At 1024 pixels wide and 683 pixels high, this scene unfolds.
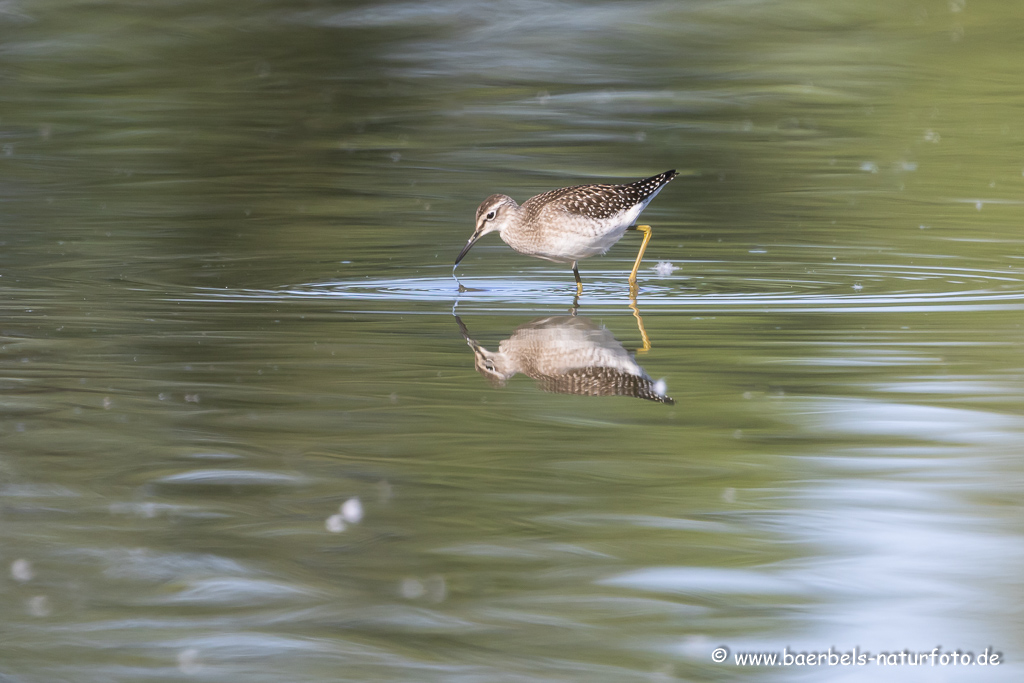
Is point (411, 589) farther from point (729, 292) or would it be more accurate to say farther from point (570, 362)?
point (729, 292)

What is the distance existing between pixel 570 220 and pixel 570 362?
264 cm

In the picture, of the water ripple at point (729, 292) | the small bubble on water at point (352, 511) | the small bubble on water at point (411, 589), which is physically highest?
the small bubble on water at point (411, 589)

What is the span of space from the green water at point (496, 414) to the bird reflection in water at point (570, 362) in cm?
3

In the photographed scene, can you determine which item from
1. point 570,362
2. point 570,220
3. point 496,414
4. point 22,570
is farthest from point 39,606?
point 570,220

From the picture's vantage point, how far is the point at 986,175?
15.0 metres

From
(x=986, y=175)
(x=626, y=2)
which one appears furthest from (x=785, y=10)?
(x=986, y=175)

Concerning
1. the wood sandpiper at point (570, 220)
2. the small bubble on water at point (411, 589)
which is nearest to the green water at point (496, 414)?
the small bubble on water at point (411, 589)

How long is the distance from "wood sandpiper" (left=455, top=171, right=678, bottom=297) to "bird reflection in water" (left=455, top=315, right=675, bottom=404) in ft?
5.41

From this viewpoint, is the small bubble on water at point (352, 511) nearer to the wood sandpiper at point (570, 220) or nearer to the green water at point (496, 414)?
the green water at point (496, 414)

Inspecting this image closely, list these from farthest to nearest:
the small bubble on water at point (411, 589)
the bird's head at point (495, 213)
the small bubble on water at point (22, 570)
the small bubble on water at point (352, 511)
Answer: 1. the bird's head at point (495, 213)
2. the small bubble on water at point (352, 511)
3. the small bubble on water at point (22, 570)
4. the small bubble on water at point (411, 589)

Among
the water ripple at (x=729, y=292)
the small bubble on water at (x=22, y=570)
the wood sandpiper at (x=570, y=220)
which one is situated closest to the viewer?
the small bubble on water at (x=22, y=570)

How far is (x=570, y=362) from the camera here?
7.45m

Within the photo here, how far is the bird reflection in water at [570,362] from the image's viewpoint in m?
7.02

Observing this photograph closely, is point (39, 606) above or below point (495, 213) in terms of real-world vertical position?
above
